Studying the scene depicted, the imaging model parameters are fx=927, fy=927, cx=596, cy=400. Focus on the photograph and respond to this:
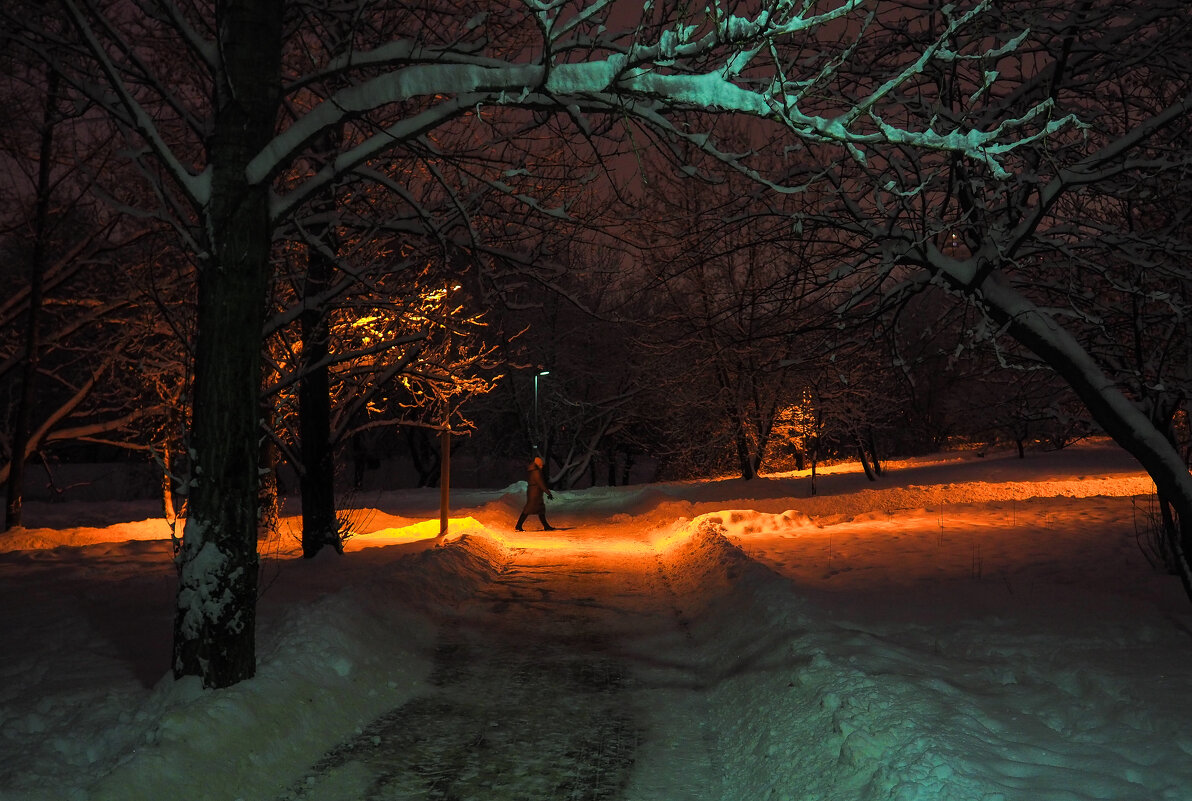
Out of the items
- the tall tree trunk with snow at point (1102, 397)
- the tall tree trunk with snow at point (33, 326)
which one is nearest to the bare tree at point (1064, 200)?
the tall tree trunk with snow at point (1102, 397)

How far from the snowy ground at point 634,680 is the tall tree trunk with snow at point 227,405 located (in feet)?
1.29

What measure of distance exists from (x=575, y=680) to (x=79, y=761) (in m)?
3.64

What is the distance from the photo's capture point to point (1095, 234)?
7.63m

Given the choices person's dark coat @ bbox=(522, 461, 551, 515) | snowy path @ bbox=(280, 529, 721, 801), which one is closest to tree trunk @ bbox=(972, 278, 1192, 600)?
snowy path @ bbox=(280, 529, 721, 801)

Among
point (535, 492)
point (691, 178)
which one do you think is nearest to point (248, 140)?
point (691, 178)

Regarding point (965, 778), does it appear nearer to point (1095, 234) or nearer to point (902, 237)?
point (902, 237)

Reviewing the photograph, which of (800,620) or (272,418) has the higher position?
(272,418)

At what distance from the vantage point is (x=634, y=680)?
774 cm

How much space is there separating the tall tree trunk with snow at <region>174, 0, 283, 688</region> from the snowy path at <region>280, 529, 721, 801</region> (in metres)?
1.27

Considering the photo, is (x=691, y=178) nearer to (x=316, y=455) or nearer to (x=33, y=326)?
(x=316, y=455)

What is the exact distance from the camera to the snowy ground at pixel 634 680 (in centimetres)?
519

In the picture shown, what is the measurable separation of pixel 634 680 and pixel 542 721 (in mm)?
1370

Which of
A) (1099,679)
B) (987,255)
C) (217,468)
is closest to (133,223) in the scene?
(217,468)

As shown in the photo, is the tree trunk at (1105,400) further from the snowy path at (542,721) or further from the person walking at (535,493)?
the person walking at (535,493)
